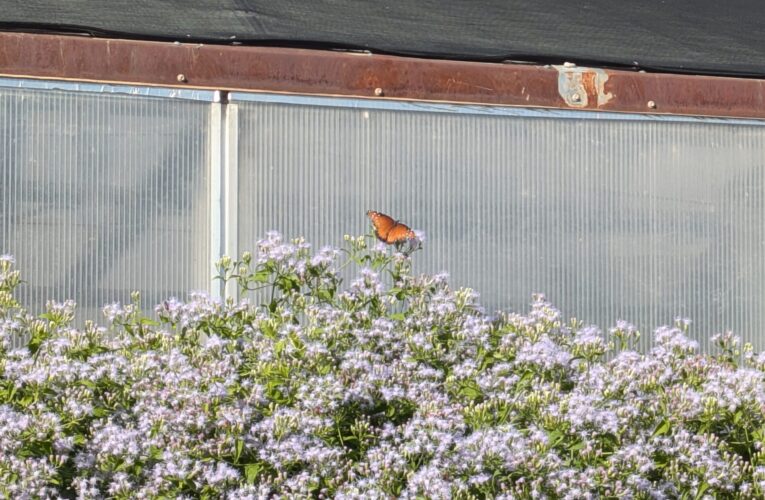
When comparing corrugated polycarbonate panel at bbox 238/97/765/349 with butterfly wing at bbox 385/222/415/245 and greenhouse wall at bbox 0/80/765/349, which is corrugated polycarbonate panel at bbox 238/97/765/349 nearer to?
greenhouse wall at bbox 0/80/765/349

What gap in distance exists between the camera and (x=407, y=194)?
5.15 m

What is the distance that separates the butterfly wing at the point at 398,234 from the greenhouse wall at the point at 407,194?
0.61m

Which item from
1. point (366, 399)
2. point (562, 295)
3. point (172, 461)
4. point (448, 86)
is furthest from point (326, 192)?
point (172, 461)

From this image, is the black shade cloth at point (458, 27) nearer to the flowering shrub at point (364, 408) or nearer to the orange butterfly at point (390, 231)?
the orange butterfly at point (390, 231)

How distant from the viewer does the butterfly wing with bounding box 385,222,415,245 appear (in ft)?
14.4

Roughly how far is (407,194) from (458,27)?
0.82 meters

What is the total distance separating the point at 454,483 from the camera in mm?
3584

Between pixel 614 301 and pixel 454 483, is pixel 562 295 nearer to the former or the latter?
pixel 614 301

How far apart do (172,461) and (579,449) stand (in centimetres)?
117

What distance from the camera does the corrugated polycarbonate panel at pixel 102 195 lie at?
4766mm

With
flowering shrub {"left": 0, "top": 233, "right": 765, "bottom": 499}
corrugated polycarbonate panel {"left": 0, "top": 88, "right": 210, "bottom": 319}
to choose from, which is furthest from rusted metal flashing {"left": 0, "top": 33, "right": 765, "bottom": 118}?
flowering shrub {"left": 0, "top": 233, "right": 765, "bottom": 499}

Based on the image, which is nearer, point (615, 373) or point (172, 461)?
point (172, 461)

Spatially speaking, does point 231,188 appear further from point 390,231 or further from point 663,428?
point 663,428

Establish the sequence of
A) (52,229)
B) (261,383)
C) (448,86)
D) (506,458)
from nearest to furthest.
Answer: (506,458), (261,383), (52,229), (448,86)
